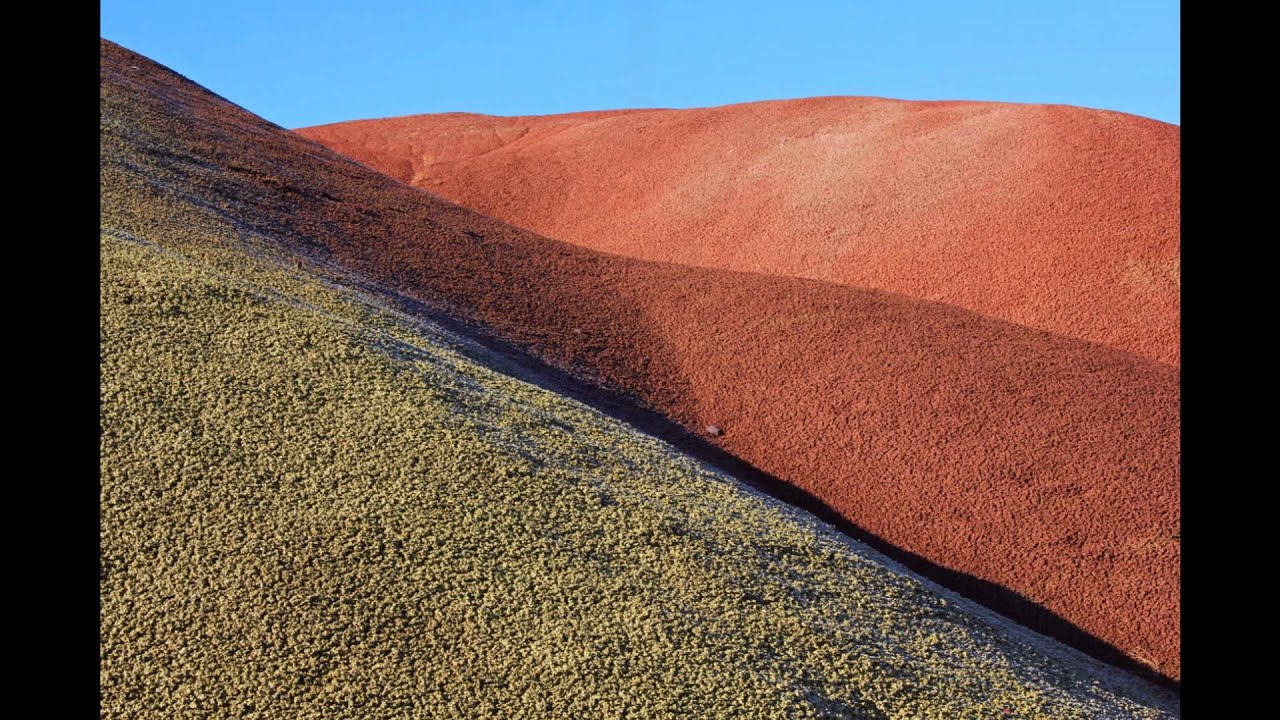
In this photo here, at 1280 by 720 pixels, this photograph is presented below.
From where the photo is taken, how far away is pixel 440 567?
3688 mm

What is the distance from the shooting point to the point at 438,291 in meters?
8.65

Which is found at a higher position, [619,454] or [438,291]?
[438,291]

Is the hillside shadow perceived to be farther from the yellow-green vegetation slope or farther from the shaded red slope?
the shaded red slope

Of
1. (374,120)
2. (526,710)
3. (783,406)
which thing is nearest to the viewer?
(526,710)

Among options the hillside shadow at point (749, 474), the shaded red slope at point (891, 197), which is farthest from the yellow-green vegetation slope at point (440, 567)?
the shaded red slope at point (891, 197)

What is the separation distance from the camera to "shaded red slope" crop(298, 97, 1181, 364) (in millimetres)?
12016

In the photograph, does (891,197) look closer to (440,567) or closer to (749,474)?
(749,474)

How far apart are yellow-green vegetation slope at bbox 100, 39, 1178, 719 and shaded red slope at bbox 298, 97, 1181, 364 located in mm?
7714

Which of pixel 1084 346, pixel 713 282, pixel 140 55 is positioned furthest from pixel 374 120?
pixel 1084 346

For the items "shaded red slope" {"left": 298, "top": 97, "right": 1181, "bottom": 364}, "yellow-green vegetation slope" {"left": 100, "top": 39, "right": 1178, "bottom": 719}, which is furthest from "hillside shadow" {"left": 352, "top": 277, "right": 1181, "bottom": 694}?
"shaded red slope" {"left": 298, "top": 97, "right": 1181, "bottom": 364}

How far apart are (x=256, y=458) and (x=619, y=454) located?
5.95ft

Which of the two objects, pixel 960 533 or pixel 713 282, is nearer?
pixel 960 533

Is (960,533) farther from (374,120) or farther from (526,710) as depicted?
(374,120)

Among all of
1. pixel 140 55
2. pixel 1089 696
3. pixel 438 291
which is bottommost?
pixel 1089 696
